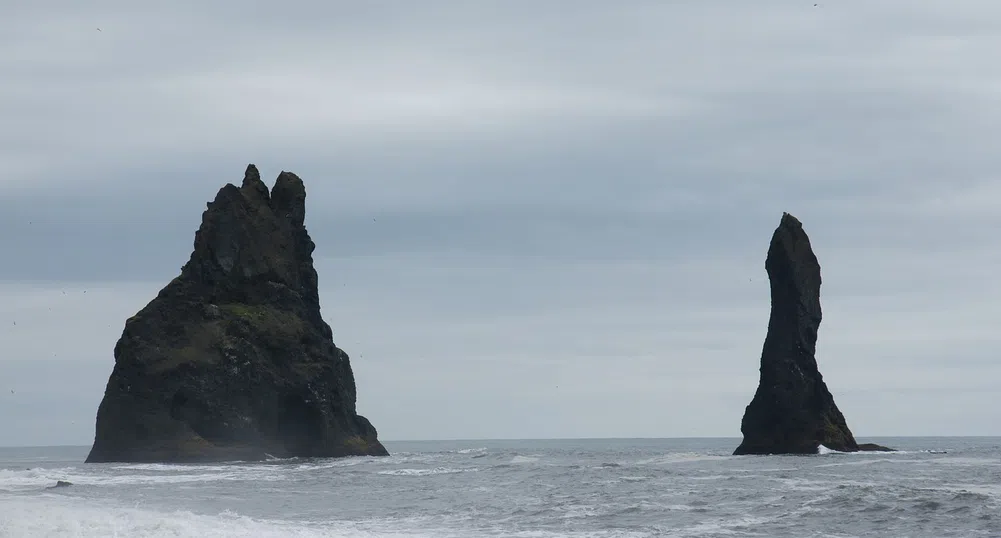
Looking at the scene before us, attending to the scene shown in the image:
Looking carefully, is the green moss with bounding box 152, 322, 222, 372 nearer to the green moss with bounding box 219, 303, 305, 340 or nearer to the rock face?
the rock face

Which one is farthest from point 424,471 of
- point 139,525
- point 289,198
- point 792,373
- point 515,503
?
point 289,198

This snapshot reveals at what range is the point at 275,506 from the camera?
3822 centimetres

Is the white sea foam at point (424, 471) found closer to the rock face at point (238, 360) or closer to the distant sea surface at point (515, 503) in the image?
the distant sea surface at point (515, 503)

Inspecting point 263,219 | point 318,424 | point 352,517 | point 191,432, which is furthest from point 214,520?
point 263,219

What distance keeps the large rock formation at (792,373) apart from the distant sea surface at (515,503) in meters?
22.8

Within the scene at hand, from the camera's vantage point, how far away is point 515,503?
38844mm

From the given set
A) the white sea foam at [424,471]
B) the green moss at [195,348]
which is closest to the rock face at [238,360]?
the green moss at [195,348]

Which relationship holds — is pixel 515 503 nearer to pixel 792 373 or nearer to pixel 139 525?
pixel 139 525

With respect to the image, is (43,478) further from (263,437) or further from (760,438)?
(760,438)

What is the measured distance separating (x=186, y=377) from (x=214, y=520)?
147ft

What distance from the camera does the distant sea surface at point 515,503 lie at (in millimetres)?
29938

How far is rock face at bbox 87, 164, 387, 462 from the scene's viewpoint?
7331cm

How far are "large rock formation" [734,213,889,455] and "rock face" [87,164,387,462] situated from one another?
92.3 feet

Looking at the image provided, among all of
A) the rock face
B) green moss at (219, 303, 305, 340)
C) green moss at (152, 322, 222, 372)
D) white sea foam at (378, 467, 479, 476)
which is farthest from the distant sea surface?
green moss at (219, 303, 305, 340)
